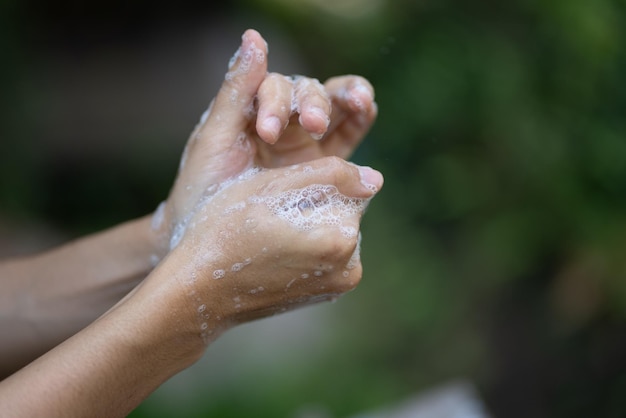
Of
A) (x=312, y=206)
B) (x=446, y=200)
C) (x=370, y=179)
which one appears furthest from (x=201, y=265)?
(x=446, y=200)

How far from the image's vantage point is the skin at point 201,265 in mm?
740

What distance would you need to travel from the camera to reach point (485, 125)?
7.81ft

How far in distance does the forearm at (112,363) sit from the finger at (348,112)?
0.45 meters

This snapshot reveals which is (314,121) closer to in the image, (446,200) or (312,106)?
(312,106)

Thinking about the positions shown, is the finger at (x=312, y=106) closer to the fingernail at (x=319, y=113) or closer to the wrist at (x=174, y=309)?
the fingernail at (x=319, y=113)

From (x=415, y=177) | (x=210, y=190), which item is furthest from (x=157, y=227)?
(x=415, y=177)

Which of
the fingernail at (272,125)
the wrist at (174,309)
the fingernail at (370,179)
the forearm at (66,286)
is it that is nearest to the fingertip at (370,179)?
the fingernail at (370,179)

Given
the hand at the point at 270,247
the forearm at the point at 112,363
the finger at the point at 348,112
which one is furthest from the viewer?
the finger at the point at 348,112

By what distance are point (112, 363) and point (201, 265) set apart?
0.54 ft

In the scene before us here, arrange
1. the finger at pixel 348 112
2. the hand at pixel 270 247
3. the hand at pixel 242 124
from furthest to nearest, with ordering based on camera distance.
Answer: the finger at pixel 348 112, the hand at pixel 242 124, the hand at pixel 270 247

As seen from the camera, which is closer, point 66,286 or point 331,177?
point 331,177

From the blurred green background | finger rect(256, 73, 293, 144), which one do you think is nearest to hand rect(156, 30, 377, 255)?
finger rect(256, 73, 293, 144)

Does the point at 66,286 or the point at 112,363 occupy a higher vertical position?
the point at 66,286

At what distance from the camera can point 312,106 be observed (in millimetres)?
892
